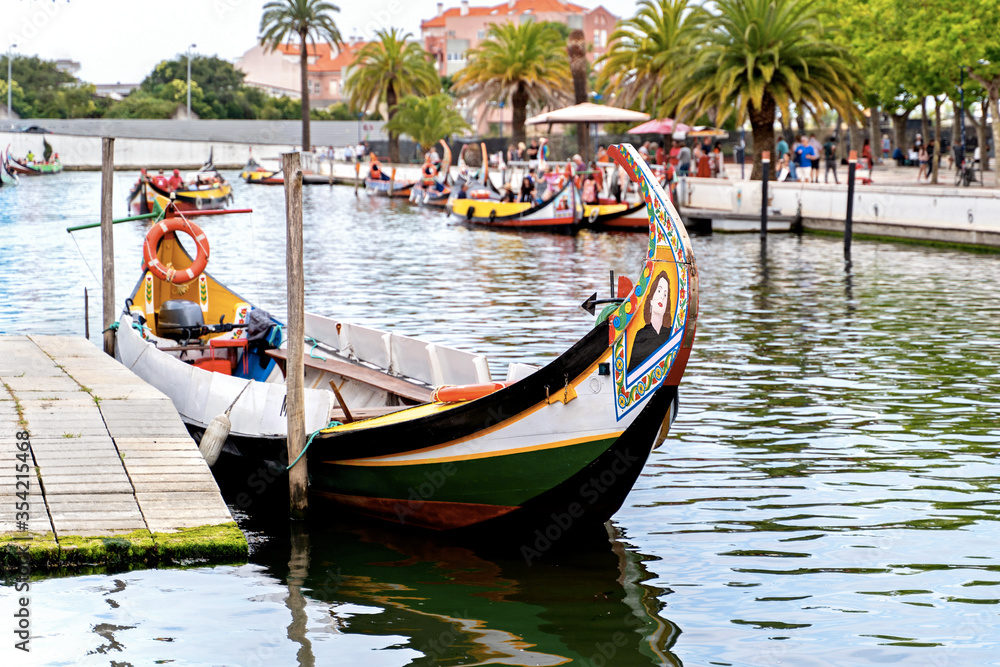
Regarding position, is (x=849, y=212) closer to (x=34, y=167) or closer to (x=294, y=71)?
(x=34, y=167)

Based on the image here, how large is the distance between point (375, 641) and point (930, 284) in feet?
61.5

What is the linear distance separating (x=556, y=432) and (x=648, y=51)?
4123 centimetres

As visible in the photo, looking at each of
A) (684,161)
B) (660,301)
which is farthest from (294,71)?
(660,301)

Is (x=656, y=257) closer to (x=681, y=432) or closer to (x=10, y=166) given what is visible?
(x=681, y=432)

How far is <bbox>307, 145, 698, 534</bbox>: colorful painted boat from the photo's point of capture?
7648mm

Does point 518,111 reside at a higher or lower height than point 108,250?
higher

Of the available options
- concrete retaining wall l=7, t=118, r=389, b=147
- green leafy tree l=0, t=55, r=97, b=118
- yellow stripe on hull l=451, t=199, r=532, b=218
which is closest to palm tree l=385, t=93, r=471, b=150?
concrete retaining wall l=7, t=118, r=389, b=147

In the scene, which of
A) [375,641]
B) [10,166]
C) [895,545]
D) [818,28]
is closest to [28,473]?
[375,641]

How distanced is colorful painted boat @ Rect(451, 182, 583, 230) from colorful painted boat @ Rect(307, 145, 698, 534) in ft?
93.7

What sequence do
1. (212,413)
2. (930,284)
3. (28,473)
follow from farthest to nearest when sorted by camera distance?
(930,284) → (212,413) → (28,473)

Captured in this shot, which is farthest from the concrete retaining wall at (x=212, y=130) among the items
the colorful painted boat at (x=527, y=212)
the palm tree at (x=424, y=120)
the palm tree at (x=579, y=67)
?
the colorful painted boat at (x=527, y=212)

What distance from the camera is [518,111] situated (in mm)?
58750

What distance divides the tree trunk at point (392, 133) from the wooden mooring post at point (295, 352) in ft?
205

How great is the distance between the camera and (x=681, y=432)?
12.4 meters
